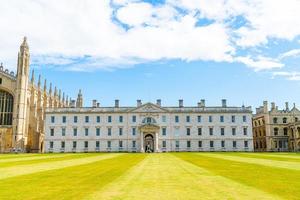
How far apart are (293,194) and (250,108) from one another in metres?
67.9

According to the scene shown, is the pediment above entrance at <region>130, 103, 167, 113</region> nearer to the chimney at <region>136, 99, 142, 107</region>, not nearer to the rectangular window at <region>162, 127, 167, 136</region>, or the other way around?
the chimney at <region>136, 99, 142, 107</region>

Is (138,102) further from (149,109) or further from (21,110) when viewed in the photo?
(21,110)

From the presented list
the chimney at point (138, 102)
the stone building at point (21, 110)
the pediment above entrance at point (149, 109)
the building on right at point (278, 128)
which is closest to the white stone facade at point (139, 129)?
the pediment above entrance at point (149, 109)

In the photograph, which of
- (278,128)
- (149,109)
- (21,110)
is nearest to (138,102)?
(149,109)

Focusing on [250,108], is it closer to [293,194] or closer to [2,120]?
[2,120]

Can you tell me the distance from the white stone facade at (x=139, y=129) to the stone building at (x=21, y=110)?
11.1ft

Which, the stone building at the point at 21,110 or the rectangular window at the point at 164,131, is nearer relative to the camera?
the stone building at the point at 21,110

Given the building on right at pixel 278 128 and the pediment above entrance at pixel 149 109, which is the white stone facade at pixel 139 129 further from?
the building on right at pixel 278 128

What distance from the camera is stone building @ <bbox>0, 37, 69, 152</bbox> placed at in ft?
224

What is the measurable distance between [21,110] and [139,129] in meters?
25.7

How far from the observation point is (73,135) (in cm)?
7331

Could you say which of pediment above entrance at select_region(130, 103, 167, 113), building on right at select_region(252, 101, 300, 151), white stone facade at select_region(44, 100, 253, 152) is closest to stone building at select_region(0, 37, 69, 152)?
white stone facade at select_region(44, 100, 253, 152)

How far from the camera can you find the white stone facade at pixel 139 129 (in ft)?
239

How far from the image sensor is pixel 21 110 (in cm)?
6888
